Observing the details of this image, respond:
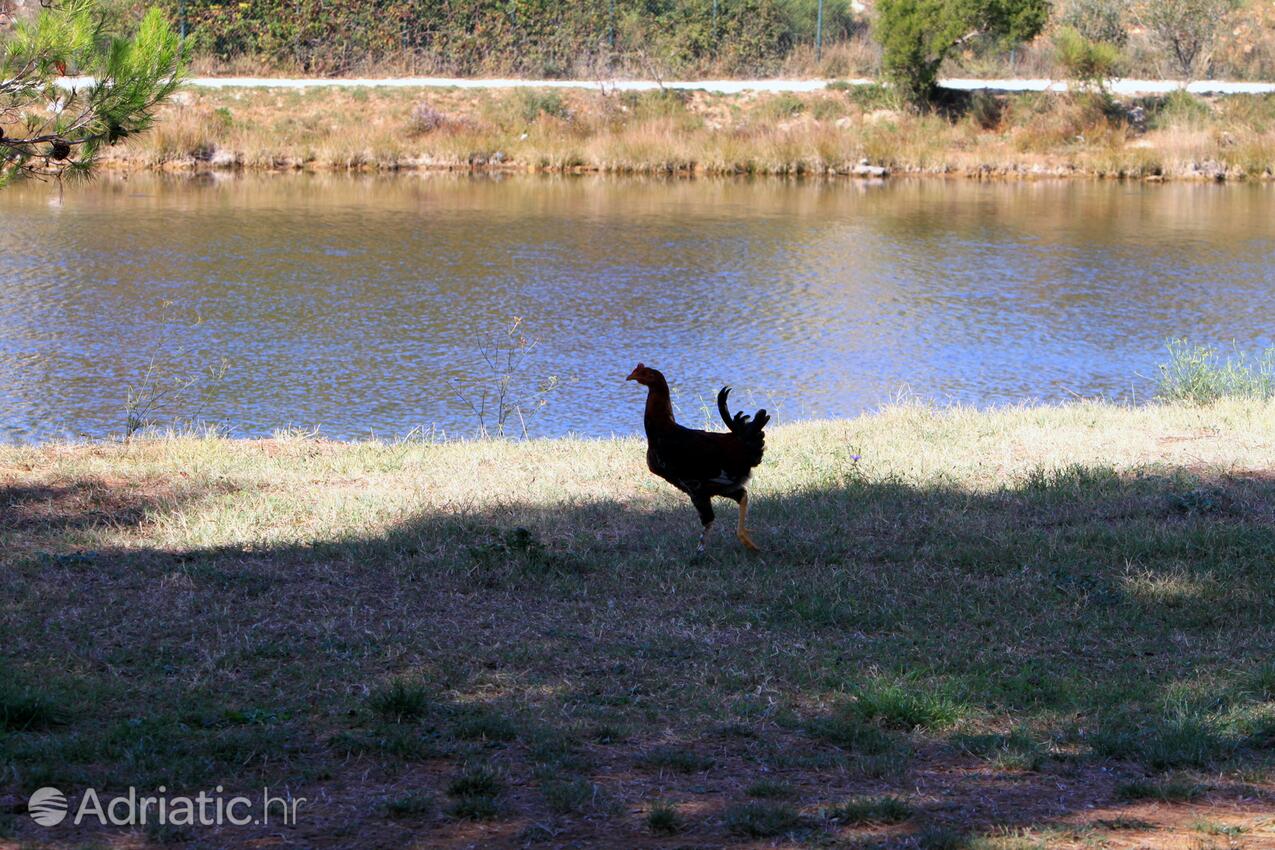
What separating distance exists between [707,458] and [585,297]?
1317cm

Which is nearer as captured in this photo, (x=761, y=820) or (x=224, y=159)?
(x=761, y=820)

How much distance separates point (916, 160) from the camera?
119 ft

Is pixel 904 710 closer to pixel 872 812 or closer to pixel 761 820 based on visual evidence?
pixel 872 812

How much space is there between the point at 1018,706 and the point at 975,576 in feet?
5.60

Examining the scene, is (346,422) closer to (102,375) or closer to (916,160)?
(102,375)

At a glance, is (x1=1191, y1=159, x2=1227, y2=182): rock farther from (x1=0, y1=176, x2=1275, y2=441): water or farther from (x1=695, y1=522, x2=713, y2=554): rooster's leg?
(x1=695, y1=522, x2=713, y2=554): rooster's leg

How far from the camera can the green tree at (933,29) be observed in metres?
35.9

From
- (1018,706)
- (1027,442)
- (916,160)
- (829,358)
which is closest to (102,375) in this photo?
(829,358)

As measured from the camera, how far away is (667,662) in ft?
18.0

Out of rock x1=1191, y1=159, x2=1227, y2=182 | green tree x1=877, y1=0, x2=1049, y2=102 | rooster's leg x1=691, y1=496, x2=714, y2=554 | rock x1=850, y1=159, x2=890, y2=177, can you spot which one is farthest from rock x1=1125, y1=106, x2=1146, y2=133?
rooster's leg x1=691, y1=496, x2=714, y2=554

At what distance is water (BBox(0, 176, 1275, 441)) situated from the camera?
49.1 ft

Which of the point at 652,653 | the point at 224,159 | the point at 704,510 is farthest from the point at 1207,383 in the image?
the point at 224,159

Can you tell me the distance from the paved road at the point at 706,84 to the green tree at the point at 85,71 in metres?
30.7

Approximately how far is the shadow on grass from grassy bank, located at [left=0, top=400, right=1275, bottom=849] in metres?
0.02
